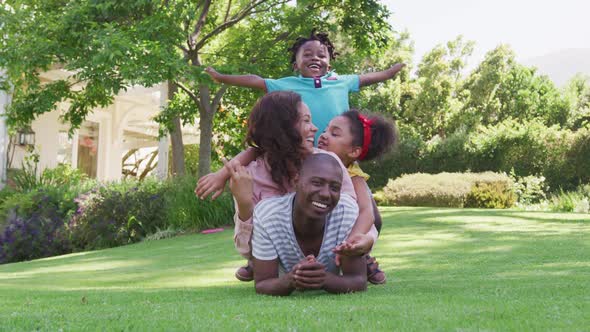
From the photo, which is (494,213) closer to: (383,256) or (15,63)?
(383,256)

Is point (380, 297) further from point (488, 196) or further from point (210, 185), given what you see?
point (488, 196)

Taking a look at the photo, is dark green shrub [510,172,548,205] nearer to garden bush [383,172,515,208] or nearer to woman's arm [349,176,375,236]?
garden bush [383,172,515,208]

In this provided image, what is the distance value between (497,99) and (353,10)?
20139mm

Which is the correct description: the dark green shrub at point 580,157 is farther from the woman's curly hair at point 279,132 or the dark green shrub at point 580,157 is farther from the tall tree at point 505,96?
the woman's curly hair at point 279,132

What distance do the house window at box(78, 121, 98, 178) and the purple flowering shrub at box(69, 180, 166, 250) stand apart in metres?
8.70

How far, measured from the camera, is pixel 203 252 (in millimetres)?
9266

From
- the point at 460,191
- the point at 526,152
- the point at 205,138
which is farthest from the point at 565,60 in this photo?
the point at 205,138

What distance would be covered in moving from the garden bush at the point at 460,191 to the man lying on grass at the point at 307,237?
46.9ft

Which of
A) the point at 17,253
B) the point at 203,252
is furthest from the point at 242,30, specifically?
the point at 203,252

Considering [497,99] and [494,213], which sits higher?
[497,99]

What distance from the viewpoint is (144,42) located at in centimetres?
1159

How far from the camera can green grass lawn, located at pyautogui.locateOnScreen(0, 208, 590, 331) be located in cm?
256

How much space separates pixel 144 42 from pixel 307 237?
8601mm

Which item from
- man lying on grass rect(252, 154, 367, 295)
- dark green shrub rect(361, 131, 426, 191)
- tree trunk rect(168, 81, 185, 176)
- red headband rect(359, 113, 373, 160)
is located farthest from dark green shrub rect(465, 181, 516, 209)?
man lying on grass rect(252, 154, 367, 295)
